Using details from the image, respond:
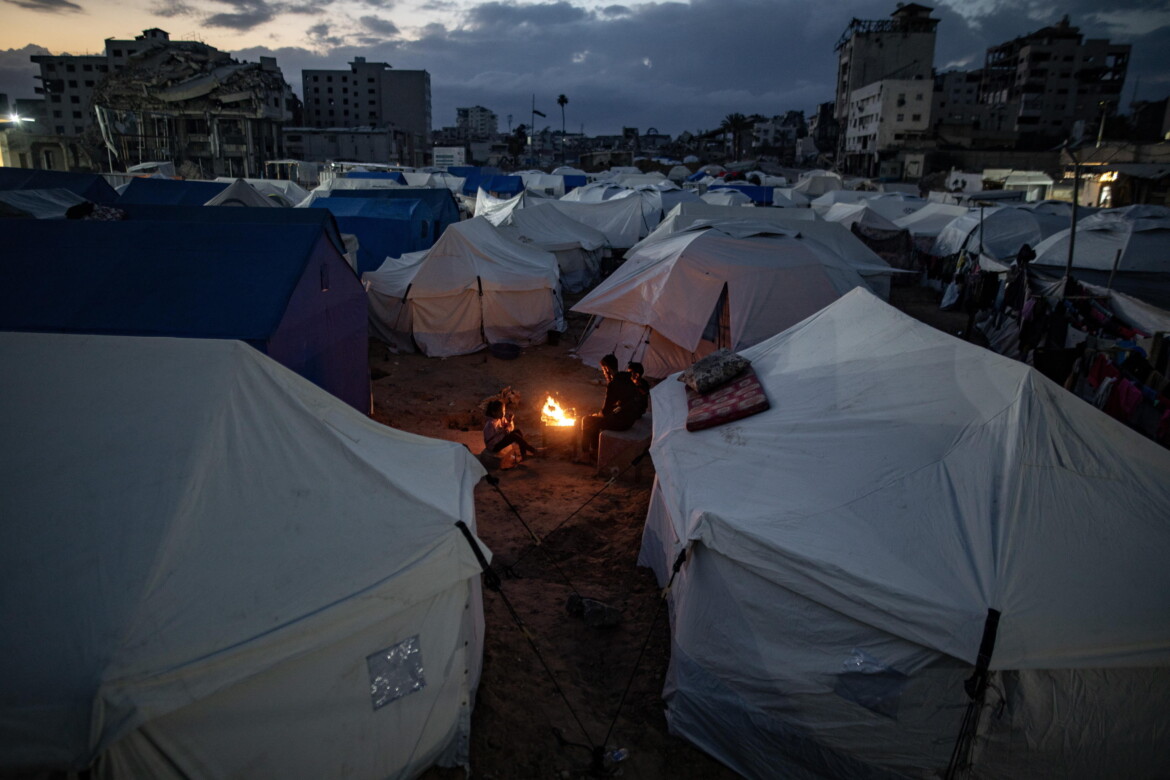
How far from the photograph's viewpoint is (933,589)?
3.95 m

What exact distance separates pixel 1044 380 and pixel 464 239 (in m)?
11.9

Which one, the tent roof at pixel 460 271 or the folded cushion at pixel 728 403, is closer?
the folded cushion at pixel 728 403

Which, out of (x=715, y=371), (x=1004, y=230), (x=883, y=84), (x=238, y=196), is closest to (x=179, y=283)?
(x=715, y=371)

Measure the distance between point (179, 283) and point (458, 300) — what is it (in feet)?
23.0

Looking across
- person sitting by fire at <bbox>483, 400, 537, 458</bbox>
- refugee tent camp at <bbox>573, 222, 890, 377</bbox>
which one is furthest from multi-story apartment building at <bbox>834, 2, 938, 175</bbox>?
person sitting by fire at <bbox>483, 400, 537, 458</bbox>

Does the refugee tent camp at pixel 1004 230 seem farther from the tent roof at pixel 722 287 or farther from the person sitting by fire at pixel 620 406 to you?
the person sitting by fire at pixel 620 406

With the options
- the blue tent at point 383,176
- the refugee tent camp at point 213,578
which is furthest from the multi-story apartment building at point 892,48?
the refugee tent camp at point 213,578

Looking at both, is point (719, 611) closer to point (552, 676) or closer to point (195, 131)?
point (552, 676)

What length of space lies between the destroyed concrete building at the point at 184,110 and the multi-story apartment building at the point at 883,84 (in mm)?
51411

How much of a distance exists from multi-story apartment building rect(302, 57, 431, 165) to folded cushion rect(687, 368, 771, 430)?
9302 centimetres

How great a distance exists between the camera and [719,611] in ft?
15.3

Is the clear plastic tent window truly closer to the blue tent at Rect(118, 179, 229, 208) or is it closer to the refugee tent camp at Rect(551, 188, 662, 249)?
the refugee tent camp at Rect(551, 188, 662, 249)

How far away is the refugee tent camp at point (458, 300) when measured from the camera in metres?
14.4

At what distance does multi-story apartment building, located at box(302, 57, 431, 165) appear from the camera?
307 ft
